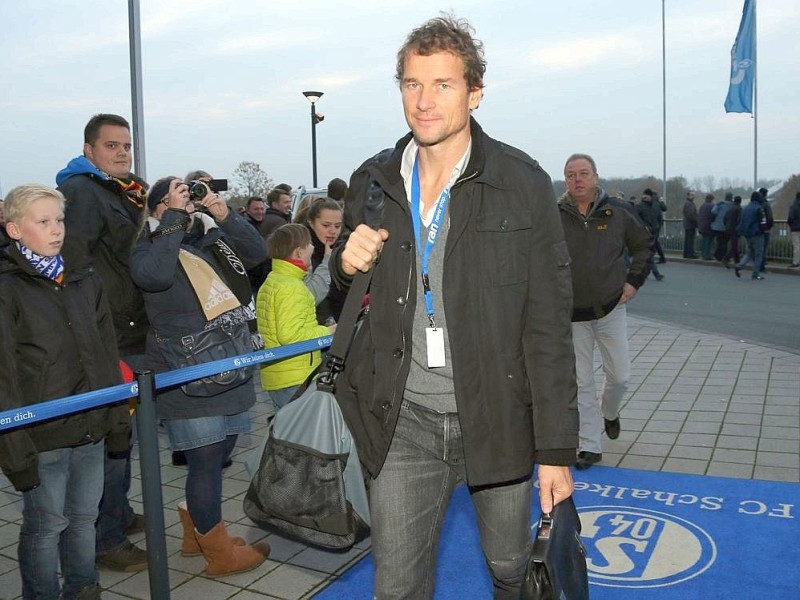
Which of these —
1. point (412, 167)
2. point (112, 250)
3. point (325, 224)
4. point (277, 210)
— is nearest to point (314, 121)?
point (277, 210)

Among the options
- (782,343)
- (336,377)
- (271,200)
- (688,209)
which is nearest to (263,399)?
(271,200)

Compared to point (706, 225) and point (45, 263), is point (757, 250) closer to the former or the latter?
point (706, 225)

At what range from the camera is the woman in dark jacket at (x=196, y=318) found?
3754 mm

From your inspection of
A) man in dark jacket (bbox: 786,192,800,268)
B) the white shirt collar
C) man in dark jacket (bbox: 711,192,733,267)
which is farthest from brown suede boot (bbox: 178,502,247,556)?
man in dark jacket (bbox: 711,192,733,267)

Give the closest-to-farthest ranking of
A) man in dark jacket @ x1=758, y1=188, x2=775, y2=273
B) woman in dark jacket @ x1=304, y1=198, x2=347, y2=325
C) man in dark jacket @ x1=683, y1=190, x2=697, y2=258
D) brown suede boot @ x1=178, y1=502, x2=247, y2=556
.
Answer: brown suede boot @ x1=178, y1=502, x2=247, y2=556
woman in dark jacket @ x1=304, y1=198, x2=347, y2=325
man in dark jacket @ x1=758, y1=188, x2=775, y2=273
man in dark jacket @ x1=683, y1=190, x2=697, y2=258

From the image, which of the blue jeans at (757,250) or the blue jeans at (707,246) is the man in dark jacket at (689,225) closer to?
the blue jeans at (707,246)

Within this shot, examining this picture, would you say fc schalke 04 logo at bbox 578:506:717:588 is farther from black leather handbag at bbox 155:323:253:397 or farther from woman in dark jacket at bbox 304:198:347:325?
woman in dark jacket at bbox 304:198:347:325

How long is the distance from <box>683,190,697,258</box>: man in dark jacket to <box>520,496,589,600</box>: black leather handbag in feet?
76.0

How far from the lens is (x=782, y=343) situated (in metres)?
10.3

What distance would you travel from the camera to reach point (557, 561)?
213 centimetres

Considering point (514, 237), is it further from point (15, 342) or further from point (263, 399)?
point (263, 399)

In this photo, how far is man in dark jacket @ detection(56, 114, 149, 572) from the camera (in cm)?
409

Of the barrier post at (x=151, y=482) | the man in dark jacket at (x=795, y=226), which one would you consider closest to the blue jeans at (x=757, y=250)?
the man in dark jacket at (x=795, y=226)

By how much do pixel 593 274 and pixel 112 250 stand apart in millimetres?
2867
